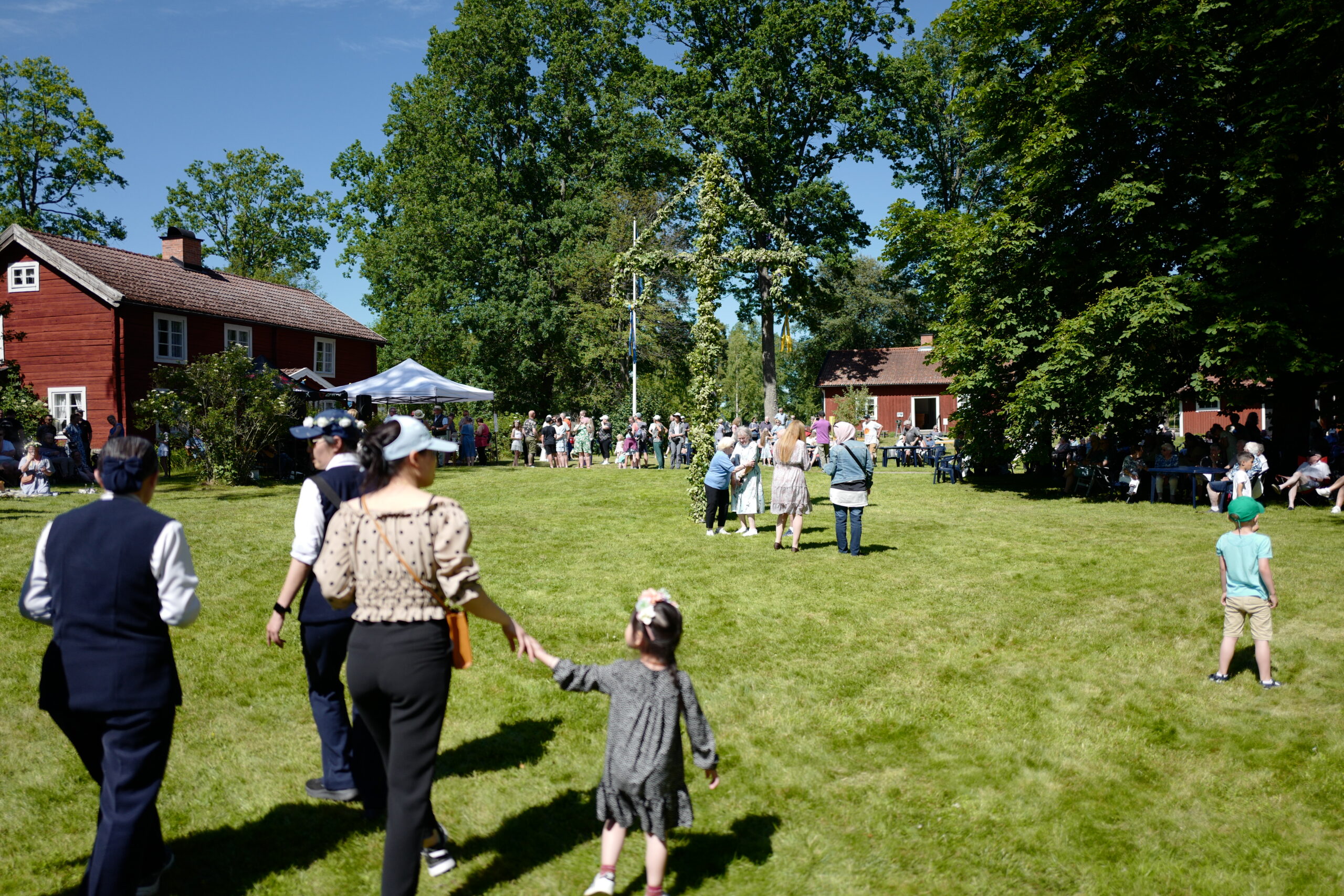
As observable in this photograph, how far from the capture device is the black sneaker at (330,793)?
4809 millimetres

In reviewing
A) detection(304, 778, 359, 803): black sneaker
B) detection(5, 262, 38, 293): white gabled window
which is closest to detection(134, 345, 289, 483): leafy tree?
detection(5, 262, 38, 293): white gabled window

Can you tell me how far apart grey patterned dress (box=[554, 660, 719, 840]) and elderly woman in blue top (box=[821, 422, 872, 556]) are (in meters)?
8.13

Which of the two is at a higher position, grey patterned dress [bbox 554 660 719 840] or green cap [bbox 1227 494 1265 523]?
green cap [bbox 1227 494 1265 523]

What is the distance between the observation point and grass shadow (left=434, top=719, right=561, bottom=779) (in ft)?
17.5

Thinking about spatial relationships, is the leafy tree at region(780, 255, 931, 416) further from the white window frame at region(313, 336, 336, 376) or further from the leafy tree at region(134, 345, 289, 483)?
the leafy tree at region(134, 345, 289, 483)

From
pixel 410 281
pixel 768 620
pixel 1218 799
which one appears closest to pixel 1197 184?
pixel 768 620

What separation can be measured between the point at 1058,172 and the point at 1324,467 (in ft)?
27.4

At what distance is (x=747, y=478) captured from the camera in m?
14.2

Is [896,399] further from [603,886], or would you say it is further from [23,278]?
[603,886]

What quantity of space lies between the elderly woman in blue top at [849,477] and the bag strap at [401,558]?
341 inches

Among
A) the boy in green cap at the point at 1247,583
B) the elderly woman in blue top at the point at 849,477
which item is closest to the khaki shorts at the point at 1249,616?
the boy in green cap at the point at 1247,583

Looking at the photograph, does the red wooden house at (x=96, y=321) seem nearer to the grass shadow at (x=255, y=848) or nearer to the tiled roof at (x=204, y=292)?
the tiled roof at (x=204, y=292)

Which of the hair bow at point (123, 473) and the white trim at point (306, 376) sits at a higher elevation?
the white trim at point (306, 376)

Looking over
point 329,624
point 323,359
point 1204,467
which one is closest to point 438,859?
point 329,624
